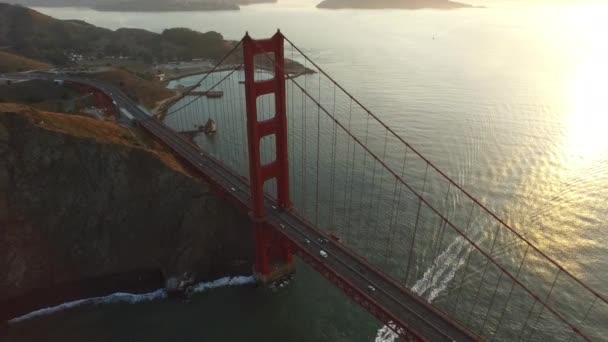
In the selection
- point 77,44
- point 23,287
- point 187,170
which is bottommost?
point 23,287

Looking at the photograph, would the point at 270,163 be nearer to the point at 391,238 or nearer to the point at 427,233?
the point at 391,238

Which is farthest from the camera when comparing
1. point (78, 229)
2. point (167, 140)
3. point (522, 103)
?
point (522, 103)

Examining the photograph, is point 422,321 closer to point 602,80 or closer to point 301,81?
point 301,81

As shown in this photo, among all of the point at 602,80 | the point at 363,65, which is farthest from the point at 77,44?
the point at 602,80

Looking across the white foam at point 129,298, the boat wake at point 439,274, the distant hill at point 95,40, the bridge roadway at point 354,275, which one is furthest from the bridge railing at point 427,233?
the distant hill at point 95,40

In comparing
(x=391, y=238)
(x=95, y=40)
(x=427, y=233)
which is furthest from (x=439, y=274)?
(x=95, y=40)
